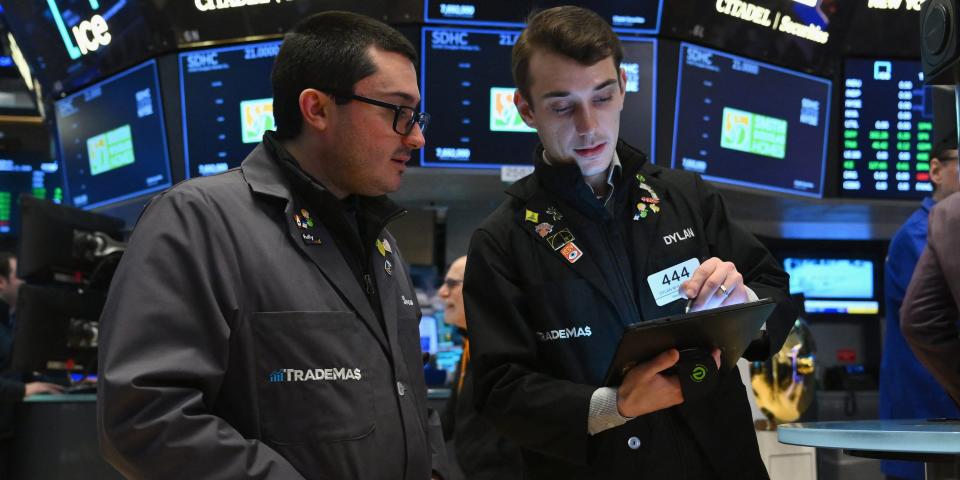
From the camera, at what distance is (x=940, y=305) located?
8.45 feet

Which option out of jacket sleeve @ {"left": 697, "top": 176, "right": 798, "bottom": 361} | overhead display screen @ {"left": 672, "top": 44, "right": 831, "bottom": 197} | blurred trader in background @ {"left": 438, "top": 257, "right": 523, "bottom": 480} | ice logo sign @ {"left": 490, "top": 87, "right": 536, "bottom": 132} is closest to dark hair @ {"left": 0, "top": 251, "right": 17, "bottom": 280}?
ice logo sign @ {"left": 490, "top": 87, "right": 536, "bottom": 132}

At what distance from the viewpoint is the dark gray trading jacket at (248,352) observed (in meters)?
1.36

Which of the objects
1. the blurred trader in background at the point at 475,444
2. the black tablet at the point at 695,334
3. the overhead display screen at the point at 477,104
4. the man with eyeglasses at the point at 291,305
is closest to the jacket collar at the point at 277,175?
the man with eyeglasses at the point at 291,305

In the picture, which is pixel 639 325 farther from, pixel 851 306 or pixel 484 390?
pixel 851 306

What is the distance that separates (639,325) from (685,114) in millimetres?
3455

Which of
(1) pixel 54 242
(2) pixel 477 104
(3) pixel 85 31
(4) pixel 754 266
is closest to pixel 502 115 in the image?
(2) pixel 477 104

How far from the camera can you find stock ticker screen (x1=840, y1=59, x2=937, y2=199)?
5234 mm

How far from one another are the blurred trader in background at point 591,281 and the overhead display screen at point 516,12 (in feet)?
8.62

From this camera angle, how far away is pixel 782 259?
21.6 feet

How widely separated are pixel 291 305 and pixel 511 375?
47cm

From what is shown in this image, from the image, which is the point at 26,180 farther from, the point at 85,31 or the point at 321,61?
the point at 321,61

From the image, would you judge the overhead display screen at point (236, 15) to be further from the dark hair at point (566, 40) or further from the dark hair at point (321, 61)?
the dark hair at point (321, 61)

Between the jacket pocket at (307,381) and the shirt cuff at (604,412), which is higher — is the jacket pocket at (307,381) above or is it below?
above

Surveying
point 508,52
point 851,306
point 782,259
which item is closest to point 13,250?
point 508,52
